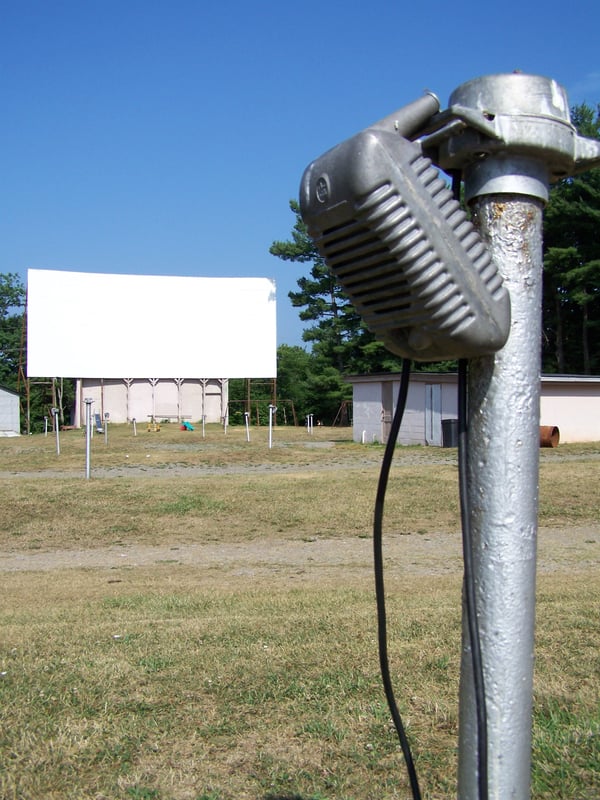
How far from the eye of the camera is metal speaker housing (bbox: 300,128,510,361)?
165cm

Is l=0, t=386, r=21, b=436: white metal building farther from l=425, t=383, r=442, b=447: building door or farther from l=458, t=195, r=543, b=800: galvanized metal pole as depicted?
l=458, t=195, r=543, b=800: galvanized metal pole

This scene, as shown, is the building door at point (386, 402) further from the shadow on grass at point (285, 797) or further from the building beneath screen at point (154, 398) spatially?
the shadow on grass at point (285, 797)

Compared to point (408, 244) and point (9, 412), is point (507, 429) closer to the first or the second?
point (408, 244)

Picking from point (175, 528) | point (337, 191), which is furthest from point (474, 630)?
point (175, 528)

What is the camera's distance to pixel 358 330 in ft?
166

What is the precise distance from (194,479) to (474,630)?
16.6 meters

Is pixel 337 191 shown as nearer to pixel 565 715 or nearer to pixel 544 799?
pixel 544 799

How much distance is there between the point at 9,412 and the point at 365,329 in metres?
19.2

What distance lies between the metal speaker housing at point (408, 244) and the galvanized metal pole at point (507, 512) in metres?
0.08

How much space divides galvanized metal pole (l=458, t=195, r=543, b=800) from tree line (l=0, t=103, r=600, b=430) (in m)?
30.8

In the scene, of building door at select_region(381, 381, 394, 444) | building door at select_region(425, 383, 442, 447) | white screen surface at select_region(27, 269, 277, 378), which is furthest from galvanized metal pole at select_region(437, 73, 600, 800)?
white screen surface at select_region(27, 269, 277, 378)

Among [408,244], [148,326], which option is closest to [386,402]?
[148,326]

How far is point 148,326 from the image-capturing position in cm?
4703

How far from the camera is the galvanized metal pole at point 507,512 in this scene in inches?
70.3
